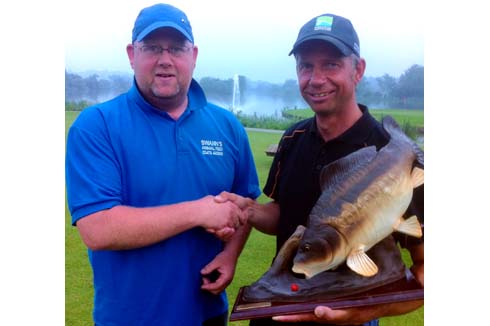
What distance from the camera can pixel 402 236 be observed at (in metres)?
1.57

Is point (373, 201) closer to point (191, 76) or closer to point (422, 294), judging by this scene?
point (422, 294)

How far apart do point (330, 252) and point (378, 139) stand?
386 millimetres

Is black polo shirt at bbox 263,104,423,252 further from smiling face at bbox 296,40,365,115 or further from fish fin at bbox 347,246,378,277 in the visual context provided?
fish fin at bbox 347,246,378,277

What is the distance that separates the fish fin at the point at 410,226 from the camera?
1551 millimetres

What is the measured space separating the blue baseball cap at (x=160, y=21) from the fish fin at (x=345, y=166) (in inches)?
24.6

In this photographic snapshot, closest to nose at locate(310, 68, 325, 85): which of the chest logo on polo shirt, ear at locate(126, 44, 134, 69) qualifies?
the chest logo on polo shirt

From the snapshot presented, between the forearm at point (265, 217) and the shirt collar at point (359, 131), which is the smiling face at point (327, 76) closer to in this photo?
the shirt collar at point (359, 131)

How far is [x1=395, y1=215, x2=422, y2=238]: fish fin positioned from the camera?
1.55 meters

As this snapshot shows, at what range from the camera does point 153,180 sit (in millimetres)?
1636

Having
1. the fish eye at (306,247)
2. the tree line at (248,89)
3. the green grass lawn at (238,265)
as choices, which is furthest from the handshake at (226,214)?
the tree line at (248,89)

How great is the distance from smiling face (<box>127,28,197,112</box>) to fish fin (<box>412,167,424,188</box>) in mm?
780

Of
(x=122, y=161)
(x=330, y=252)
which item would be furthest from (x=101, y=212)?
(x=330, y=252)

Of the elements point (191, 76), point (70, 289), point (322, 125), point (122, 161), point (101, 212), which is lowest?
point (70, 289)
